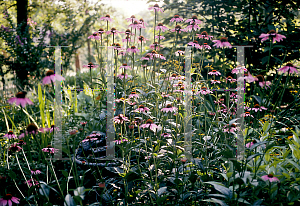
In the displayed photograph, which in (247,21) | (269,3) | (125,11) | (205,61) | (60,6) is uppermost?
(125,11)

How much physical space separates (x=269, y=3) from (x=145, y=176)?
262 centimetres

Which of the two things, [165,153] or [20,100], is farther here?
[165,153]

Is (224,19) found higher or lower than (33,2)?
lower

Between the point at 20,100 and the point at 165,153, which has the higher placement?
the point at 20,100

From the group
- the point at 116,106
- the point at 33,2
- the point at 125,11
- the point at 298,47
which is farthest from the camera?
the point at 125,11

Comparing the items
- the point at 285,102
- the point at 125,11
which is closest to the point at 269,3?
the point at 285,102

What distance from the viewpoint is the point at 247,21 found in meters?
2.82

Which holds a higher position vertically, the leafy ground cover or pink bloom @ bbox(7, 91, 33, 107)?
pink bloom @ bbox(7, 91, 33, 107)

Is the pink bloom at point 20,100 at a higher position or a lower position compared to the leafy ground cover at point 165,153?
higher

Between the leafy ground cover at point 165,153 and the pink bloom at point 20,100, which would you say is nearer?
the pink bloom at point 20,100

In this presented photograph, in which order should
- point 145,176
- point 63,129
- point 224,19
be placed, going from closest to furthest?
point 145,176 → point 63,129 → point 224,19

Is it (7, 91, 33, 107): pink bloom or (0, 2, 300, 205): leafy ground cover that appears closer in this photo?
(7, 91, 33, 107): pink bloom

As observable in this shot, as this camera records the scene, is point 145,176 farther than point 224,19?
No

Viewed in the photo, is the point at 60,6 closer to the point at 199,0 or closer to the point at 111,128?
the point at 199,0
